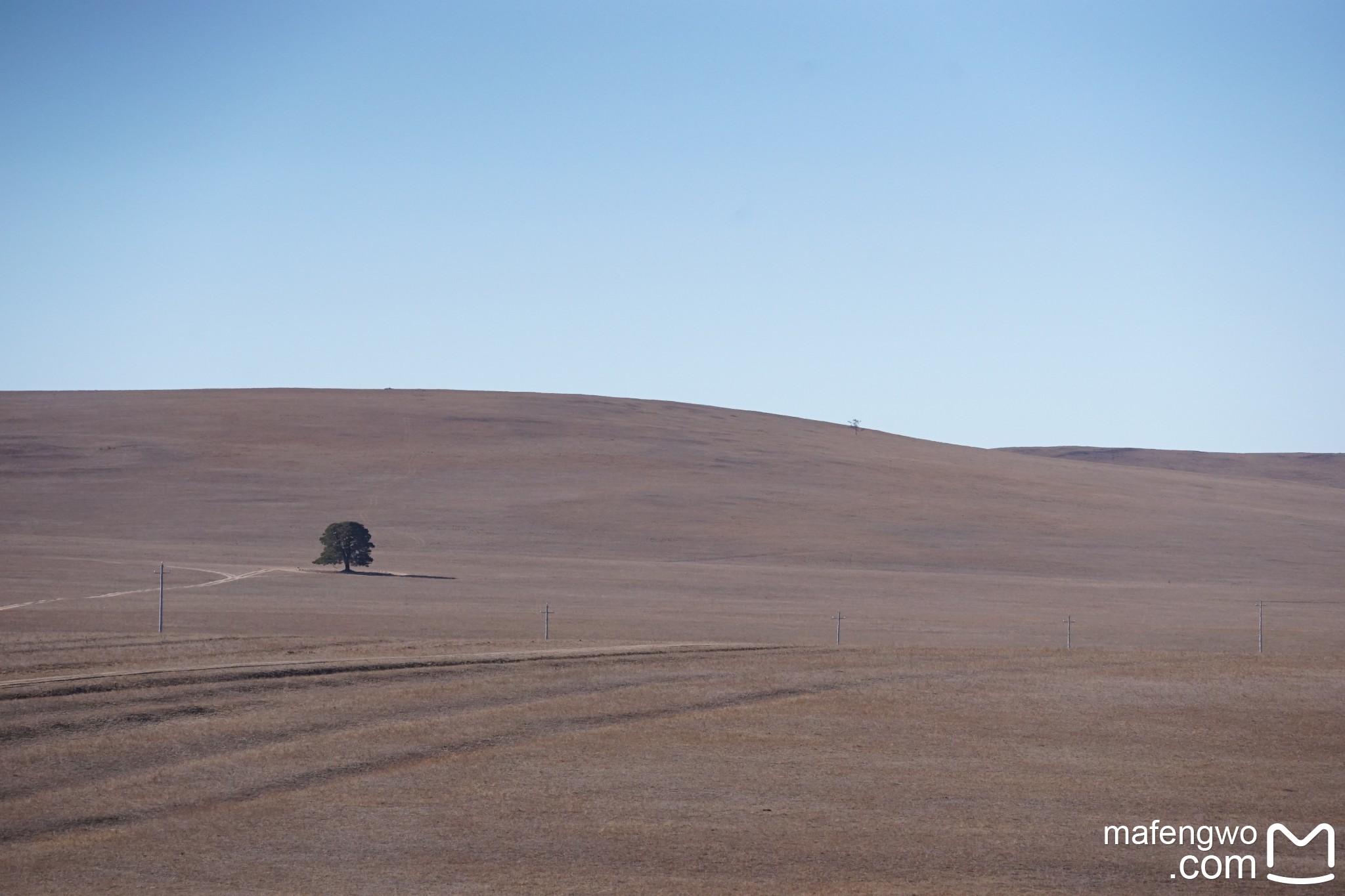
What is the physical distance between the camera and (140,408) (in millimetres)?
74562

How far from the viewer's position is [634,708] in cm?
1638

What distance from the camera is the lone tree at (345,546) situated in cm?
3969

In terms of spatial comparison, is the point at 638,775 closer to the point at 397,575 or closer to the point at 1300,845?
the point at 1300,845

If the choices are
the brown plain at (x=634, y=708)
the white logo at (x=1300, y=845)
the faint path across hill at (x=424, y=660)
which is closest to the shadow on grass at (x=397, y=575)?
the brown plain at (x=634, y=708)

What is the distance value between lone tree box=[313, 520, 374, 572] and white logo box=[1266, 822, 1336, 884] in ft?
106

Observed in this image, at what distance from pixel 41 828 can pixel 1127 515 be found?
179 ft

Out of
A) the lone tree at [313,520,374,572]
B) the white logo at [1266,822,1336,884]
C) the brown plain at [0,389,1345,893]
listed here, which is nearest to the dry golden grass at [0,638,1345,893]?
the brown plain at [0,389,1345,893]

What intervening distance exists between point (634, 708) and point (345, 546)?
25396 mm

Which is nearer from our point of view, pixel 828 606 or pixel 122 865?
pixel 122 865

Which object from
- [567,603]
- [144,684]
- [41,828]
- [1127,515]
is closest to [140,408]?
[567,603]

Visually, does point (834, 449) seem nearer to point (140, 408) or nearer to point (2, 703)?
point (140, 408)

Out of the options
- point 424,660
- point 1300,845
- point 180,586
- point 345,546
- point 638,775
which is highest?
point 345,546

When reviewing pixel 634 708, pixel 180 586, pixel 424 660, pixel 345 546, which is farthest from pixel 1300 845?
pixel 345 546

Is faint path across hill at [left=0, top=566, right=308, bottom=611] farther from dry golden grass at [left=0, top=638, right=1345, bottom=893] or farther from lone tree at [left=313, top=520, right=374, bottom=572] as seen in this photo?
dry golden grass at [left=0, top=638, right=1345, bottom=893]
